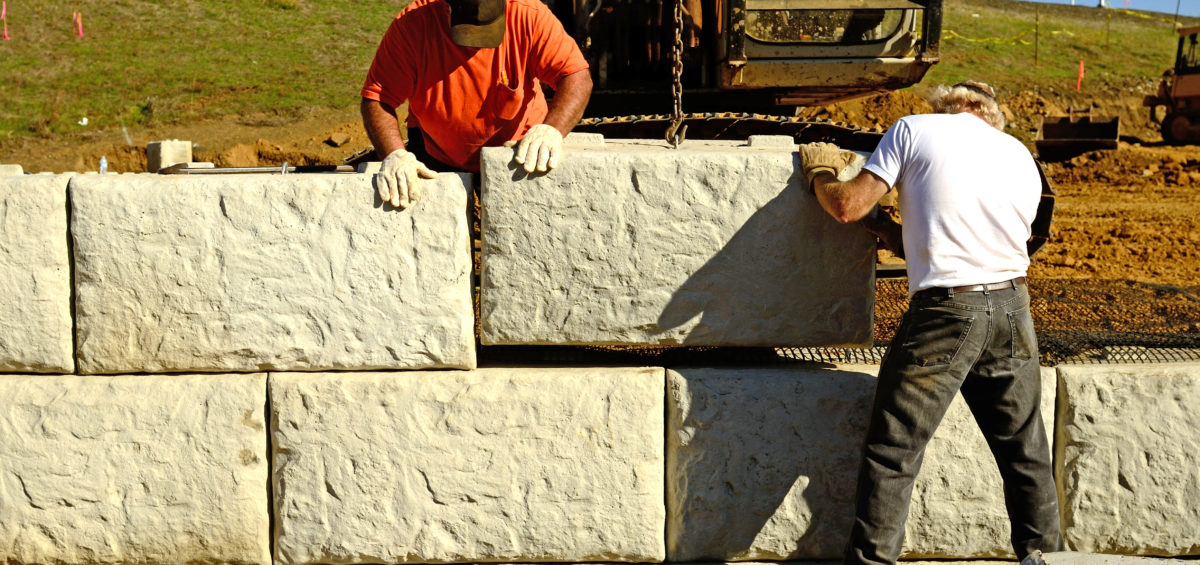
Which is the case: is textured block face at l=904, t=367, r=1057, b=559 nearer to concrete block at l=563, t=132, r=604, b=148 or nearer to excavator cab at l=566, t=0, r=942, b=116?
concrete block at l=563, t=132, r=604, b=148

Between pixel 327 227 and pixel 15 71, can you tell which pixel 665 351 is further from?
pixel 15 71

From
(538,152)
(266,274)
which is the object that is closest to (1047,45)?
(538,152)

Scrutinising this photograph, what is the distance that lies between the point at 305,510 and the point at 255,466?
0.23 metres

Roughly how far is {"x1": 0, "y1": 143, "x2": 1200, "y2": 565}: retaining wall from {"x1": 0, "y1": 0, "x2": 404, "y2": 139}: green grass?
1449 centimetres

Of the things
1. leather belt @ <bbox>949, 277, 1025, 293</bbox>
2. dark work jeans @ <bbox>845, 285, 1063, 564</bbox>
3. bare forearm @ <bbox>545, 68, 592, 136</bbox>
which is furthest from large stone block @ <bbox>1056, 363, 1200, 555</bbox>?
bare forearm @ <bbox>545, 68, 592, 136</bbox>

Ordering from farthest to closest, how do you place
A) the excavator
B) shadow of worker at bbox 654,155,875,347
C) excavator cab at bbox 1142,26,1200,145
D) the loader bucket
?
excavator cab at bbox 1142,26,1200,145, the loader bucket, the excavator, shadow of worker at bbox 654,155,875,347

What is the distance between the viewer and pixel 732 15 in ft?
19.6

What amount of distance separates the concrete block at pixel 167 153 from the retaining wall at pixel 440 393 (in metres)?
7.87

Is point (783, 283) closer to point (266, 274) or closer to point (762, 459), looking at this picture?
point (762, 459)

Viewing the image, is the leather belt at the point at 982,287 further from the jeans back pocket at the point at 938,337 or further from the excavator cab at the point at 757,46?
the excavator cab at the point at 757,46

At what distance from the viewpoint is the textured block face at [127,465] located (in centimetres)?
338

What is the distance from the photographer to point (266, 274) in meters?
3.36

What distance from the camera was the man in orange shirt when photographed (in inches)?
157

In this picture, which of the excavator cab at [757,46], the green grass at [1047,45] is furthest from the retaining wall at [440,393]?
the green grass at [1047,45]
